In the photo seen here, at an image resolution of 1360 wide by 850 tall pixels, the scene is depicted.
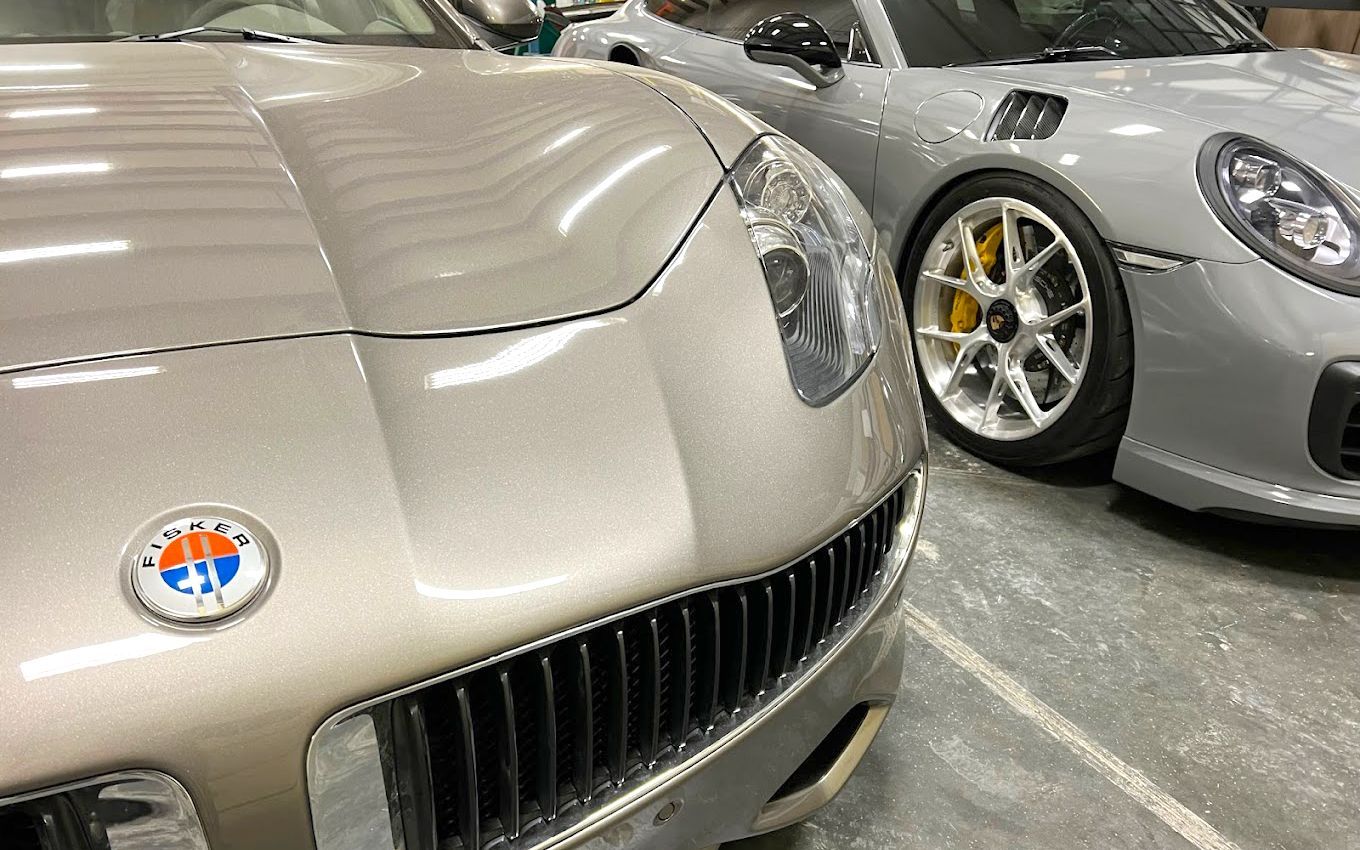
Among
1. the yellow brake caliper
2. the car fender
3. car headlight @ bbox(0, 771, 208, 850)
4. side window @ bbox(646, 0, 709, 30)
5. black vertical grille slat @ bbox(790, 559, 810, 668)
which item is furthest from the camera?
side window @ bbox(646, 0, 709, 30)

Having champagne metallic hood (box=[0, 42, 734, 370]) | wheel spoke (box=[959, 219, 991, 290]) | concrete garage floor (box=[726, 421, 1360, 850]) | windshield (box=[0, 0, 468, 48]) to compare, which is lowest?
concrete garage floor (box=[726, 421, 1360, 850])

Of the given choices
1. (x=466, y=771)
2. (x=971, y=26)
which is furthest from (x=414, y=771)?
(x=971, y=26)

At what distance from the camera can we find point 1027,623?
1.74m

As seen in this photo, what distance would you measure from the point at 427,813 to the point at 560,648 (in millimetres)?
150

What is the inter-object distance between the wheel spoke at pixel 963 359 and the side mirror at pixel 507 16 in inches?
46.0

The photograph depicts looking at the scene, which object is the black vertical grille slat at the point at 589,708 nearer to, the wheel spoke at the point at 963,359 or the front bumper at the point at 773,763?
the front bumper at the point at 773,763

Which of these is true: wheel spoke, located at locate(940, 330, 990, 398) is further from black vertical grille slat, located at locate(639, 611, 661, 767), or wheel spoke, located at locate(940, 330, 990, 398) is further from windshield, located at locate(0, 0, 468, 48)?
black vertical grille slat, located at locate(639, 611, 661, 767)

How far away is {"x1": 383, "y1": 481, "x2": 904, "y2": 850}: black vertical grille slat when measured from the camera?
2.32 feet

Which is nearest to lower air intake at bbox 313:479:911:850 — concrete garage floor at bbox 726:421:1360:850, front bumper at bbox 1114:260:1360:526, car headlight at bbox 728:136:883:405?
car headlight at bbox 728:136:883:405

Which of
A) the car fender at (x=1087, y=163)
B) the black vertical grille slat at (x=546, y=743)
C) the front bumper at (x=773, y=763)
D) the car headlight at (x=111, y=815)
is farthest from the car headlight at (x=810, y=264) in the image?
the car fender at (x=1087, y=163)

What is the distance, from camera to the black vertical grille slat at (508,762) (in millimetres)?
709

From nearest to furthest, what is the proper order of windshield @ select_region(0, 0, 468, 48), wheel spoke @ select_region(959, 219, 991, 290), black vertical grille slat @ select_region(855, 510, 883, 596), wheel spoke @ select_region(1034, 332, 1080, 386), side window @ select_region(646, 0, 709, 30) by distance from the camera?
1. black vertical grille slat @ select_region(855, 510, 883, 596)
2. windshield @ select_region(0, 0, 468, 48)
3. wheel spoke @ select_region(1034, 332, 1080, 386)
4. wheel spoke @ select_region(959, 219, 991, 290)
5. side window @ select_region(646, 0, 709, 30)

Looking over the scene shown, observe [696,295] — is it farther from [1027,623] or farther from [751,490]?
[1027,623]

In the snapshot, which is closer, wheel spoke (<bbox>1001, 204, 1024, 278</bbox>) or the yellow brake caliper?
wheel spoke (<bbox>1001, 204, 1024, 278</bbox>)
